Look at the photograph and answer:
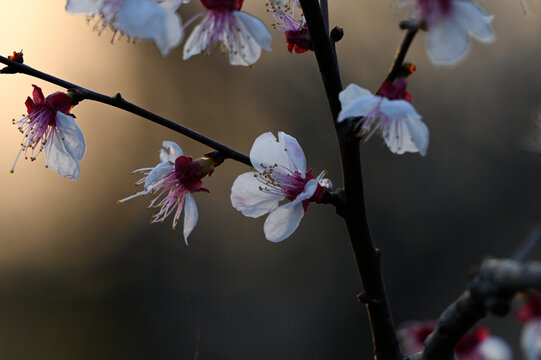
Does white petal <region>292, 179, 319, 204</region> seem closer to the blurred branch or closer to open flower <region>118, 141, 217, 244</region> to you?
open flower <region>118, 141, 217, 244</region>

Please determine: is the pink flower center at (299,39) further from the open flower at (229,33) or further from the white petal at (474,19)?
the white petal at (474,19)

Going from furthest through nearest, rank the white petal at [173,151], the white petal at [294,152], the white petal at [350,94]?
the white petal at [173,151], the white petal at [294,152], the white petal at [350,94]

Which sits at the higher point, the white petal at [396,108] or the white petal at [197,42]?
the white petal at [197,42]

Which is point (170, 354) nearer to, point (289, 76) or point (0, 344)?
point (0, 344)

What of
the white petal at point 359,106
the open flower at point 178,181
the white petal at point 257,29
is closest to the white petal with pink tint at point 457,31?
the white petal at point 359,106

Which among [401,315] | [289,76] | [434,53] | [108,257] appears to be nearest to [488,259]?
[434,53]
